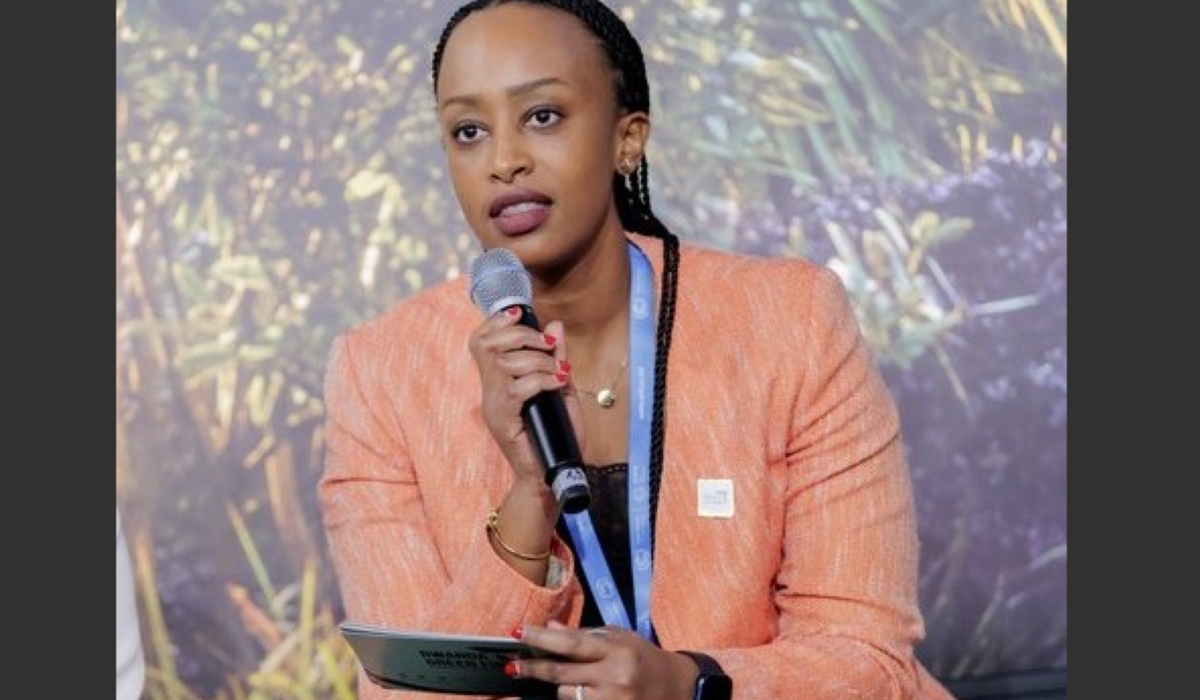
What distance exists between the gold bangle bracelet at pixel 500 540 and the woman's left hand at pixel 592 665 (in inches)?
9.7

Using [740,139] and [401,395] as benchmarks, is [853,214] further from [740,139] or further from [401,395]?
[401,395]

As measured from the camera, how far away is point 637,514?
2750mm

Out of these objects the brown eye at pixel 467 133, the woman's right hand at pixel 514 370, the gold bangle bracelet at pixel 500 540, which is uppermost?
the brown eye at pixel 467 133

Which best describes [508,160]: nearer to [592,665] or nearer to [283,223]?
[592,665]

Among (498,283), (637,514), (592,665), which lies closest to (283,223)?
(637,514)

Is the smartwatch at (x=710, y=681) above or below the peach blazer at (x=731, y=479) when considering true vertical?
below

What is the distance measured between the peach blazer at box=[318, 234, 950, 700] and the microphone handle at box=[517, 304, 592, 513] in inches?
14.1

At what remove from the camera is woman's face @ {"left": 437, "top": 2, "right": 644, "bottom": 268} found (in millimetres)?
2676

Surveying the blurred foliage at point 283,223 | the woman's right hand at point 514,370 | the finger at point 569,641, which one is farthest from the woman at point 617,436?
the blurred foliage at point 283,223

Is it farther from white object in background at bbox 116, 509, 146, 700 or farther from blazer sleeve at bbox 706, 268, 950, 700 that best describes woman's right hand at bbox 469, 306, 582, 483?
white object in background at bbox 116, 509, 146, 700

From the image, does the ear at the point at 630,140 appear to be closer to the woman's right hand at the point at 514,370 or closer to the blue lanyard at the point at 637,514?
the blue lanyard at the point at 637,514

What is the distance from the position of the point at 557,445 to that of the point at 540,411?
0.19ft

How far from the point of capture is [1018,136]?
433 cm

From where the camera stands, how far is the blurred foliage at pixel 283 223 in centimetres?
390
